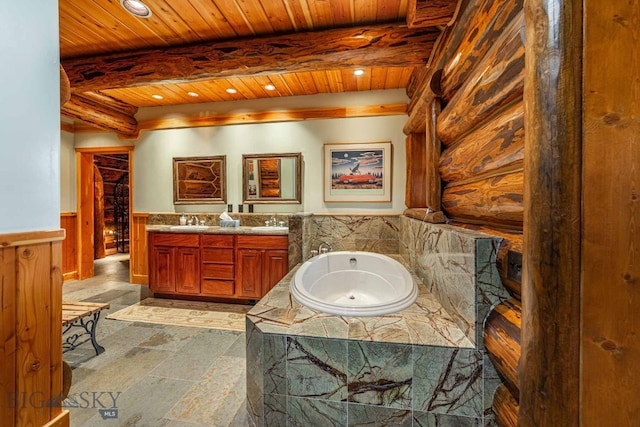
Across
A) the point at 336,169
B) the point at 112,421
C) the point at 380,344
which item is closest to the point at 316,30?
the point at 336,169

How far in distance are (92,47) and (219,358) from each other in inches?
123

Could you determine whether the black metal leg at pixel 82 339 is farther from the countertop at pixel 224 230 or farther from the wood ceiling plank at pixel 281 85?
the wood ceiling plank at pixel 281 85

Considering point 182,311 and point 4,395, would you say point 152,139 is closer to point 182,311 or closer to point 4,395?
point 182,311

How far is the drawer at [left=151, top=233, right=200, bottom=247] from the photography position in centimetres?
320

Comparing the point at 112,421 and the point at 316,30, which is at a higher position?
the point at 316,30

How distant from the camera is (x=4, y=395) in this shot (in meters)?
0.74

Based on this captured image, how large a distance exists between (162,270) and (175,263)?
211 mm

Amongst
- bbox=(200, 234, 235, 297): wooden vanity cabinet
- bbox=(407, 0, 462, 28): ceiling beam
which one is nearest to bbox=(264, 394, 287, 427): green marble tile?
bbox=(200, 234, 235, 297): wooden vanity cabinet

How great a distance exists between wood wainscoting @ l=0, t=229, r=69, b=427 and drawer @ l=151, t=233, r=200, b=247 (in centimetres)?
237

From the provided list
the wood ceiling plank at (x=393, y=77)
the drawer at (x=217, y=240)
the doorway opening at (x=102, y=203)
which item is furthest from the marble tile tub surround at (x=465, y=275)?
the doorway opening at (x=102, y=203)

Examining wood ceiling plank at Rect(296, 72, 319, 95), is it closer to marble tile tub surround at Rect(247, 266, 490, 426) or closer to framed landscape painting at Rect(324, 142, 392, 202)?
framed landscape painting at Rect(324, 142, 392, 202)

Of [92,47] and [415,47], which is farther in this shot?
[92,47]

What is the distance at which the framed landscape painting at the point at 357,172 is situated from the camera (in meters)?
3.27

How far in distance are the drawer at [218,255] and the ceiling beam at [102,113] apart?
7.34ft
